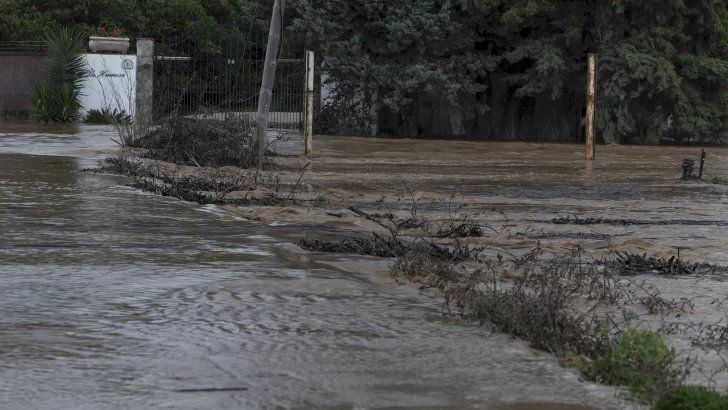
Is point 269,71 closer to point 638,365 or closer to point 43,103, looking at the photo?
point 43,103

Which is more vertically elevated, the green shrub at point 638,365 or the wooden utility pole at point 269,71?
the wooden utility pole at point 269,71

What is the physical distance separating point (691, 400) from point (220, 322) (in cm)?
281

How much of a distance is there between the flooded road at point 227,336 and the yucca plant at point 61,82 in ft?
66.8

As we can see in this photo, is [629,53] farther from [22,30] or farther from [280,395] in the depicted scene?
[280,395]

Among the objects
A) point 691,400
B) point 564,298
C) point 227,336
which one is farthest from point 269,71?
point 691,400

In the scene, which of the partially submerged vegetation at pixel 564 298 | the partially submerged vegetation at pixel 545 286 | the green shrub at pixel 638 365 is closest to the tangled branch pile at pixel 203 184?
the partially submerged vegetation at pixel 545 286

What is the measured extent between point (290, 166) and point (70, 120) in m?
12.5

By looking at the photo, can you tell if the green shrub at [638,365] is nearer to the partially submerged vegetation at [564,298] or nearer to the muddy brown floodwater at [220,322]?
the partially submerged vegetation at [564,298]

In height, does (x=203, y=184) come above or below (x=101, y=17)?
below

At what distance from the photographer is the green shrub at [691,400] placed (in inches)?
166

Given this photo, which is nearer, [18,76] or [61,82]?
[61,82]

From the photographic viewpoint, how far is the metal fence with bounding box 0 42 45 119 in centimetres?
3042

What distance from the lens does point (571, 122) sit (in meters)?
30.1

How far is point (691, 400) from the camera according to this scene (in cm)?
429
